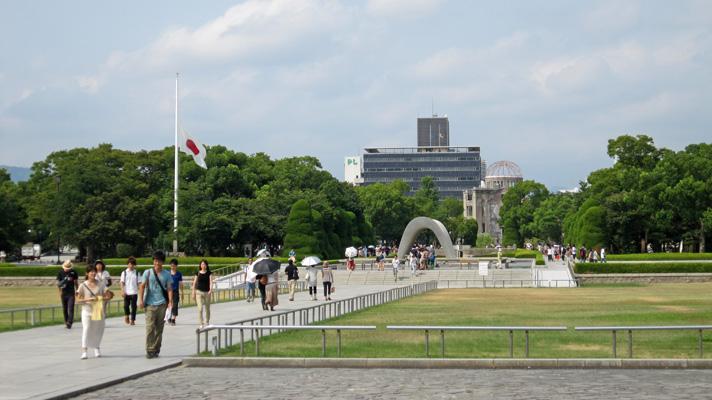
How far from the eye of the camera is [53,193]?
84750 millimetres

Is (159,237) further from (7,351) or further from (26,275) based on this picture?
(7,351)

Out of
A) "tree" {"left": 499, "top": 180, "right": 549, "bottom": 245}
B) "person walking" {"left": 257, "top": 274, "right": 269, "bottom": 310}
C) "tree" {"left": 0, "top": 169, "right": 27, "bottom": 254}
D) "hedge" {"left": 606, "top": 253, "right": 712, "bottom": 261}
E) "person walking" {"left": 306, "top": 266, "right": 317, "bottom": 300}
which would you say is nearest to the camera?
"person walking" {"left": 257, "top": 274, "right": 269, "bottom": 310}

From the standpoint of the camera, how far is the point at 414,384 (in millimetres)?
14773

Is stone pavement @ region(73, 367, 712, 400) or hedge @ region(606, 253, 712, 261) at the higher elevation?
hedge @ region(606, 253, 712, 261)

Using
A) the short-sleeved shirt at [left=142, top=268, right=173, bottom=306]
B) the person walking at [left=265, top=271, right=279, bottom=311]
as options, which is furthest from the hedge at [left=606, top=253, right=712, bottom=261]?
the short-sleeved shirt at [left=142, top=268, right=173, bottom=306]

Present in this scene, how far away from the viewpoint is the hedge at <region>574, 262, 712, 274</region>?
188ft

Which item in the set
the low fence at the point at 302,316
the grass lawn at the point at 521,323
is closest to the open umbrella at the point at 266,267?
the low fence at the point at 302,316

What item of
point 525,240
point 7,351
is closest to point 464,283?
point 7,351

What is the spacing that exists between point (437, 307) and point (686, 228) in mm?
52255

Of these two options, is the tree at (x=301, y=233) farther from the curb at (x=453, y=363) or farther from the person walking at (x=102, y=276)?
the curb at (x=453, y=363)

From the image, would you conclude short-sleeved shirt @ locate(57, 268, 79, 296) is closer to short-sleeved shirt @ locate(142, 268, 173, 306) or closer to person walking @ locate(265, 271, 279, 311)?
person walking @ locate(265, 271, 279, 311)

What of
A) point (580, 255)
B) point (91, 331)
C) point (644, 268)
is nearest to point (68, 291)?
point (91, 331)

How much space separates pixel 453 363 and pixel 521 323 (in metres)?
8.59

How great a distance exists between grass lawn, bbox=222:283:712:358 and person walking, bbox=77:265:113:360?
2277 mm
